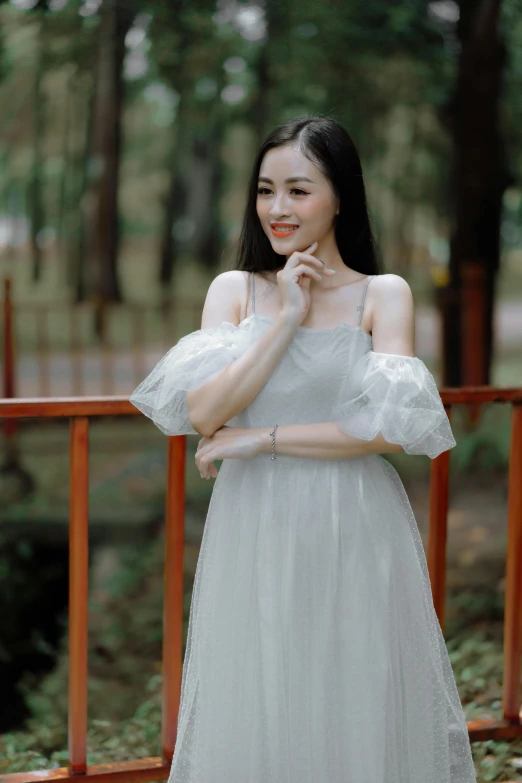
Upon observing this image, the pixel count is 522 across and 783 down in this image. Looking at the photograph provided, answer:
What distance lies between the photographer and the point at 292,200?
2.24m

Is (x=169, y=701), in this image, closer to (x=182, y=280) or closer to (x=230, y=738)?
(x=230, y=738)

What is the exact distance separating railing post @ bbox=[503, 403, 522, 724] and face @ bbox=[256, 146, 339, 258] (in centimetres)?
117

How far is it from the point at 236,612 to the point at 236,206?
56.7 ft

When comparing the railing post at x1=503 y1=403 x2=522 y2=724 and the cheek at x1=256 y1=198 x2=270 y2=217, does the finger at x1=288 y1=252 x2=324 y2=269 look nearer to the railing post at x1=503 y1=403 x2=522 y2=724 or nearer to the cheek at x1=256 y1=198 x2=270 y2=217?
the cheek at x1=256 y1=198 x2=270 y2=217

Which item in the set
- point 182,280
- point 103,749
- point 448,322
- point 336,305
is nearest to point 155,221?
point 182,280

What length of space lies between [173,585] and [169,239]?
17540 millimetres

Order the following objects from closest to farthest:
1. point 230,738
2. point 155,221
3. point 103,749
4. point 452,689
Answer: point 230,738 < point 452,689 < point 103,749 < point 155,221

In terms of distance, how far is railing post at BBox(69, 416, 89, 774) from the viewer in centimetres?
264

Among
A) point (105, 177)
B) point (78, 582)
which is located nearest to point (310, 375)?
point (78, 582)

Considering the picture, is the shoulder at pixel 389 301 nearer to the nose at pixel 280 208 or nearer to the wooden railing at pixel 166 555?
the nose at pixel 280 208

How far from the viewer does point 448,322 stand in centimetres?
949

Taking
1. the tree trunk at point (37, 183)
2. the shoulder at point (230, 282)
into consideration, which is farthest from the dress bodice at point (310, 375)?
the tree trunk at point (37, 183)

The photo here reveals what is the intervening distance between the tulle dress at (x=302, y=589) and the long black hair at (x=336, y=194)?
5.1 inches

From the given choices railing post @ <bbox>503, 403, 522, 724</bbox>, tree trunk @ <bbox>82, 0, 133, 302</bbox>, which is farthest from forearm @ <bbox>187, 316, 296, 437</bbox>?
tree trunk @ <bbox>82, 0, 133, 302</bbox>
